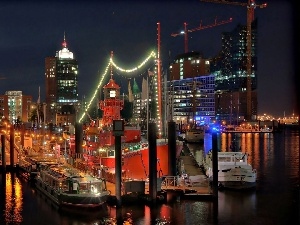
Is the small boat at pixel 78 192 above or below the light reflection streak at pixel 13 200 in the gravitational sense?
above

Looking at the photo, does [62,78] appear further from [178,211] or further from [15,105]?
[178,211]

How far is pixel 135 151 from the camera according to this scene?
3678 centimetres

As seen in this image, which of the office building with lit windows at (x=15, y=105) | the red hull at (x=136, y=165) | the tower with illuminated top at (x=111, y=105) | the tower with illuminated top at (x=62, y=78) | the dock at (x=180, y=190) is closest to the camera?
the dock at (x=180, y=190)

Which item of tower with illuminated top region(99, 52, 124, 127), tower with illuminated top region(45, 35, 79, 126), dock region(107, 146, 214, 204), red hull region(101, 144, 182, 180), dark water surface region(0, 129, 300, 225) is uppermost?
tower with illuminated top region(45, 35, 79, 126)

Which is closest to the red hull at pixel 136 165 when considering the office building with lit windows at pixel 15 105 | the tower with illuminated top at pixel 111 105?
the tower with illuminated top at pixel 111 105

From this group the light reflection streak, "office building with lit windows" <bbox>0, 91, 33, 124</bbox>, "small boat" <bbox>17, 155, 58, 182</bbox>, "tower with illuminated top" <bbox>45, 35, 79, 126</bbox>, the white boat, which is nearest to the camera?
the light reflection streak

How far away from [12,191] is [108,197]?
37.7 ft

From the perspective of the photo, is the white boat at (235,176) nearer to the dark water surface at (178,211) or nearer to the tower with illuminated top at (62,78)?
the dark water surface at (178,211)

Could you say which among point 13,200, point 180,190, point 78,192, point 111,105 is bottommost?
point 13,200

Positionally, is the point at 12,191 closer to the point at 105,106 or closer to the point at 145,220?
the point at 105,106

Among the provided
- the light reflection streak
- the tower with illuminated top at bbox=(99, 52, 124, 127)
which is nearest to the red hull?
the tower with illuminated top at bbox=(99, 52, 124, 127)

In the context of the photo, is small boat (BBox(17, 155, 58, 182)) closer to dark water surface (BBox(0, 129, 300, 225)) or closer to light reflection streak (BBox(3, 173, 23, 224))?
light reflection streak (BBox(3, 173, 23, 224))

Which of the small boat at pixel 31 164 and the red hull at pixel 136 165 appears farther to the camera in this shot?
the small boat at pixel 31 164

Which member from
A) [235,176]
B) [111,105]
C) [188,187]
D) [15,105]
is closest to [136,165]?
[188,187]
